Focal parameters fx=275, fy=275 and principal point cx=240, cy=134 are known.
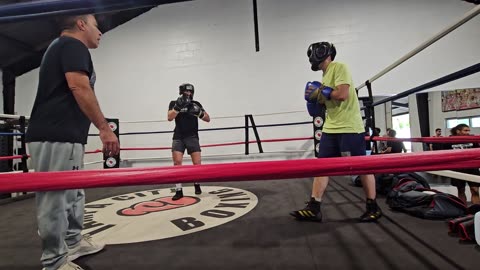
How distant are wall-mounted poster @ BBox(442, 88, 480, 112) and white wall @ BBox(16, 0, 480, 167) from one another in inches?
5.8

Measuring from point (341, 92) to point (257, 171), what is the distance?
112 centimetres

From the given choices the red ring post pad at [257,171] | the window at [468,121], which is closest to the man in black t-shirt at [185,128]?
the red ring post pad at [257,171]

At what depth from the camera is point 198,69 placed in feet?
15.3

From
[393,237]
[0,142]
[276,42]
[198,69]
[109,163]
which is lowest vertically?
[393,237]

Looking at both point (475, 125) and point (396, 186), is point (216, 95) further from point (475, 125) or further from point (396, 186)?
point (475, 125)

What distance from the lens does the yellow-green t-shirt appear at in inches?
62.7

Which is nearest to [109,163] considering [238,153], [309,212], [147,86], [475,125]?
[147,86]

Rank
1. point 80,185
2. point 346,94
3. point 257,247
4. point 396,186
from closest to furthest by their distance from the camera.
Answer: point 80,185 < point 257,247 < point 346,94 < point 396,186

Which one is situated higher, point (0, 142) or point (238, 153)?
point (0, 142)

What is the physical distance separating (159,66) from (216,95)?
3.71 feet

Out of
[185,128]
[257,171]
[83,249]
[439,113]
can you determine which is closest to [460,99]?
[439,113]

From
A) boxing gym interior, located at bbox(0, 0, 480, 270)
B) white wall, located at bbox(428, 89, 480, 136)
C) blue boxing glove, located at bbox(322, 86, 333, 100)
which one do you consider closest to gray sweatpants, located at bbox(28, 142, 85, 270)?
boxing gym interior, located at bbox(0, 0, 480, 270)

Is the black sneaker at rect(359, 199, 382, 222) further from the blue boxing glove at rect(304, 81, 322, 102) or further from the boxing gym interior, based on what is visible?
the blue boxing glove at rect(304, 81, 322, 102)

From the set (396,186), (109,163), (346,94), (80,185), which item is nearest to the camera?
(80,185)
